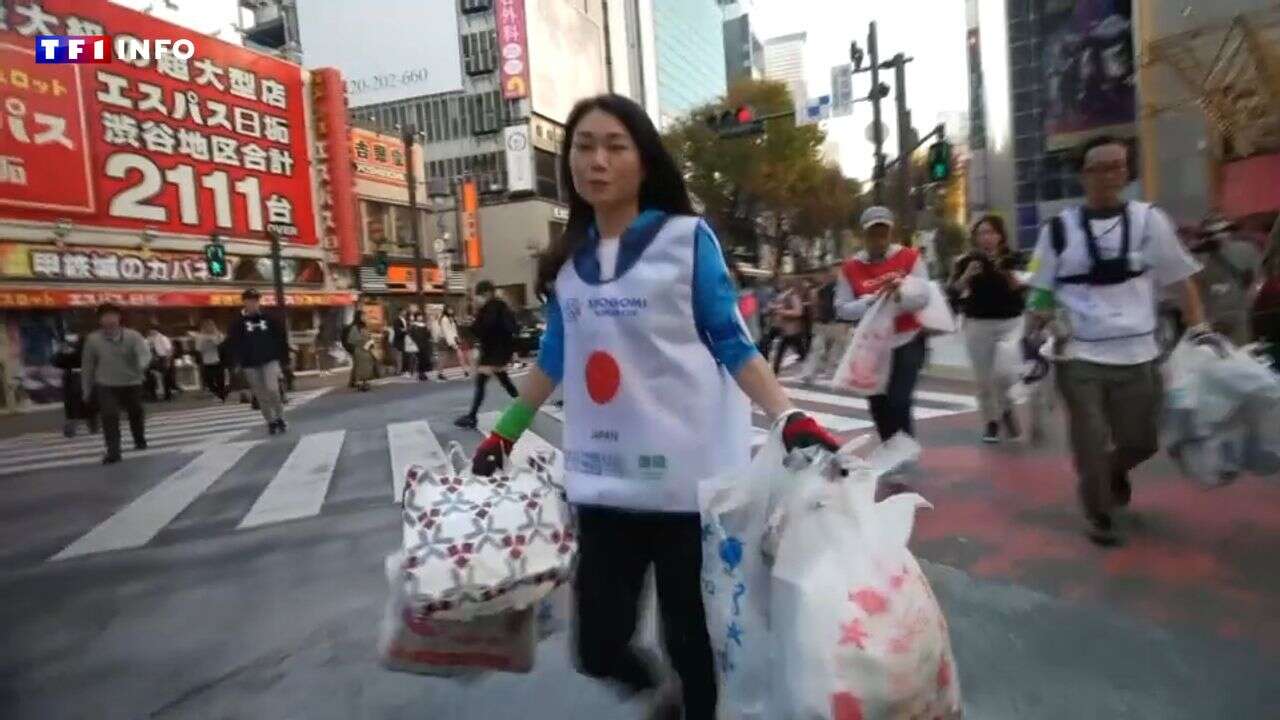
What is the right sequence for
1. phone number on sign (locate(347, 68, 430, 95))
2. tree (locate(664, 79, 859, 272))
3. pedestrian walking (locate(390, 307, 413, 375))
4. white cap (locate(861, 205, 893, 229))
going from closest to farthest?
white cap (locate(861, 205, 893, 229)) < pedestrian walking (locate(390, 307, 413, 375)) < tree (locate(664, 79, 859, 272)) < phone number on sign (locate(347, 68, 430, 95))

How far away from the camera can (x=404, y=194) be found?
35.1 meters

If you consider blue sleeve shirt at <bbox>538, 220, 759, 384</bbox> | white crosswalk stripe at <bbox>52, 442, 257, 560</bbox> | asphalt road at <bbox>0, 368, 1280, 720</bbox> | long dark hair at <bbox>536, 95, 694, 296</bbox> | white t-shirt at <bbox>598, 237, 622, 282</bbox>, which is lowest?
white crosswalk stripe at <bbox>52, 442, 257, 560</bbox>

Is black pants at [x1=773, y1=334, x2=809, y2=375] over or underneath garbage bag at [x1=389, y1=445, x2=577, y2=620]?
underneath

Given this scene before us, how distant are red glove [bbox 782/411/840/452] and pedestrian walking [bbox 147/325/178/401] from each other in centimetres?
1916

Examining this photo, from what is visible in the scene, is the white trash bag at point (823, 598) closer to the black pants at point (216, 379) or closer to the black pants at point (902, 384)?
the black pants at point (902, 384)

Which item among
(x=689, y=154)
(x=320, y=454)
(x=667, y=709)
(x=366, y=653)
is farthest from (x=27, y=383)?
(x=689, y=154)

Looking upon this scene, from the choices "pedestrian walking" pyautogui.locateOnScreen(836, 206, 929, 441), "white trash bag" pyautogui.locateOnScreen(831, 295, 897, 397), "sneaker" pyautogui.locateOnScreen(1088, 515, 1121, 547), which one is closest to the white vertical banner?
"pedestrian walking" pyautogui.locateOnScreen(836, 206, 929, 441)

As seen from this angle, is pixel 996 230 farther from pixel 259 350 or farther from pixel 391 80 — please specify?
pixel 391 80

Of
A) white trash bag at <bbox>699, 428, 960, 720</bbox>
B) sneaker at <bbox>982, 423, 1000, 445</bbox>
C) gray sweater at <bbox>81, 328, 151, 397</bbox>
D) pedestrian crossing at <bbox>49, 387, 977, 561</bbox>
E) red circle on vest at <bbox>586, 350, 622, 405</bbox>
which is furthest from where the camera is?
gray sweater at <bbox>81, 328, 151, 397</bbox>

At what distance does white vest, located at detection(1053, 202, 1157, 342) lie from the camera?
3732mm

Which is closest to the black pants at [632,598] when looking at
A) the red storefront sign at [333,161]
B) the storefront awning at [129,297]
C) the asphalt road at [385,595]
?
the asphalt road at [385,595]

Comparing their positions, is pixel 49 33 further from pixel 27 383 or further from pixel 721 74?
pixel 721 74

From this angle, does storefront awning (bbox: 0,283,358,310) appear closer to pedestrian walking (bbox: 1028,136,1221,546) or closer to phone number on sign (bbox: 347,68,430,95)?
pedestrian walking (bbox: 1028,136,1221,546)

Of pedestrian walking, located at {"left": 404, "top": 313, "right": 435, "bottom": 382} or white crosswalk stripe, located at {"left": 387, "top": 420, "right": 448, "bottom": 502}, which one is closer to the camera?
white crosswalk stripe, located at {"left": 387, "top": 420, "right": 448, "bottom": 502}
